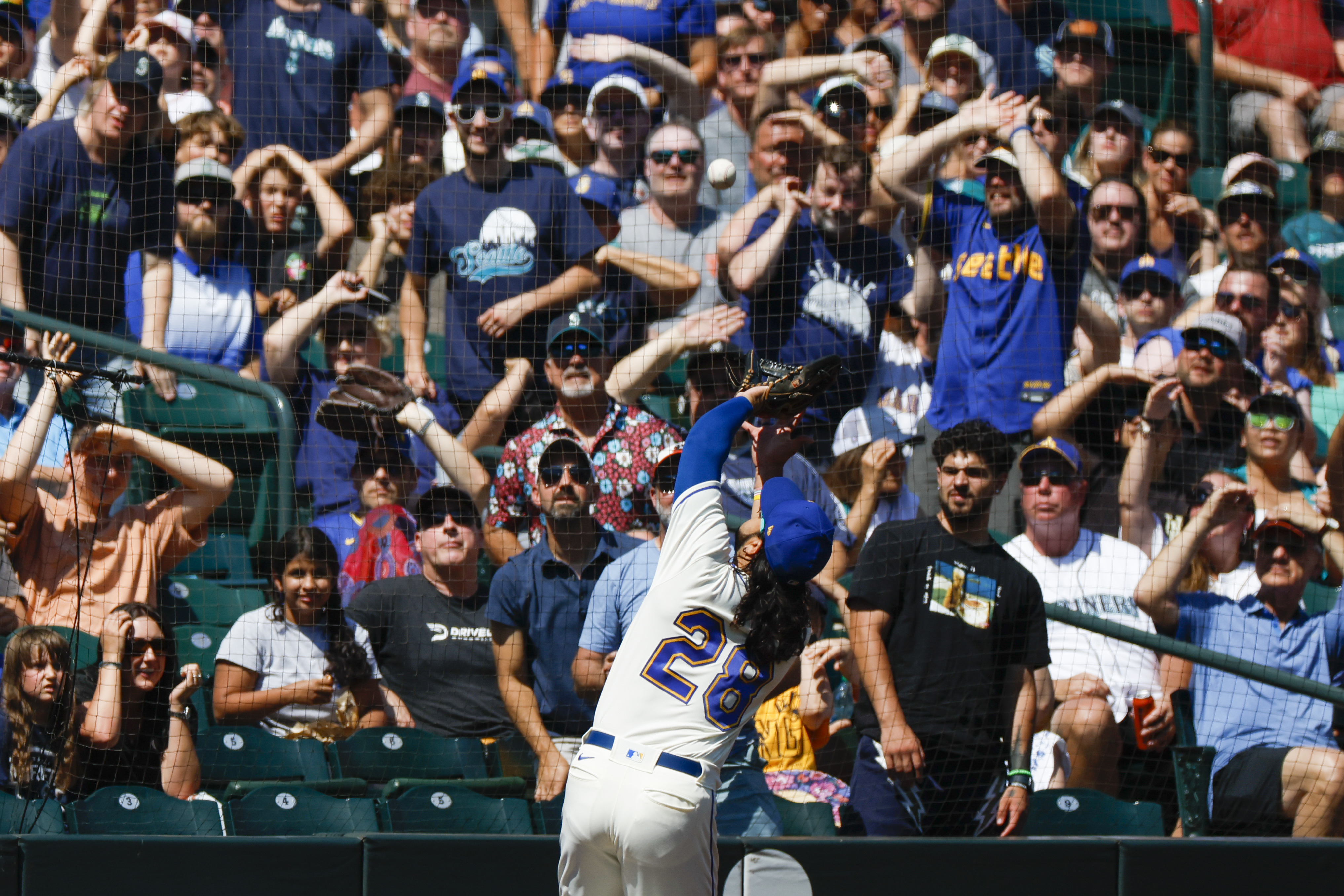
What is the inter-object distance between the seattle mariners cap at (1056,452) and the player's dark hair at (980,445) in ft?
0.90

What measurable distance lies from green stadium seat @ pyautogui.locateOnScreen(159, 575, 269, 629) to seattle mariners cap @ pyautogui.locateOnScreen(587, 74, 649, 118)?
293 centimetres

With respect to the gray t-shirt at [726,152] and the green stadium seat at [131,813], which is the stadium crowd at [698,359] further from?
the green stadium seat at [131,813]

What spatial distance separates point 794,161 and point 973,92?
3.43 feet

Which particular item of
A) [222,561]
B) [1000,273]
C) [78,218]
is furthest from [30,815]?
[1000,273]

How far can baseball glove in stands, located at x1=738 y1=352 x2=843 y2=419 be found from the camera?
2611 mm

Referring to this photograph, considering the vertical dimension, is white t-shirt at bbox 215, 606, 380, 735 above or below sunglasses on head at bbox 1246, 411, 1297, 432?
below

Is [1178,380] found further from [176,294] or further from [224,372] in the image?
[176,294]

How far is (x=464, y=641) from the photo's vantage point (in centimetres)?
506

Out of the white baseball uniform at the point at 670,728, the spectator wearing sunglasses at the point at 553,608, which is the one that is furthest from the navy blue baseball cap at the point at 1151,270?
the white baseball uniform at the point at 670,728

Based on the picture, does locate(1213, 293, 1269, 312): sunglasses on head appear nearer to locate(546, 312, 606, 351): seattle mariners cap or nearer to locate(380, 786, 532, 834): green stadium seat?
locate(546, 312, 606, 351): seattle mariners cap

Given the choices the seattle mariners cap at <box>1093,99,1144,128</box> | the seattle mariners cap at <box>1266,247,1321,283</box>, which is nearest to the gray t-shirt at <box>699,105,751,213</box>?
the seattle mariners cap at <box>1093,99,1144,128</box>

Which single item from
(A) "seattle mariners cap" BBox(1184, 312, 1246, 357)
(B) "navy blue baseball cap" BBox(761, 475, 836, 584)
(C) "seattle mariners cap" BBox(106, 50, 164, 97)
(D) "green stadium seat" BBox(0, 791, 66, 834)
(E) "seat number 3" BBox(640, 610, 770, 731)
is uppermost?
(C) "seattle mariners cap" BBox(106, 50, 164, 97)

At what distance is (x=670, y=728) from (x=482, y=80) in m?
4.49

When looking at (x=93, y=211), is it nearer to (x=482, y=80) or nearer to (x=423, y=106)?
(x=423, y=106)
